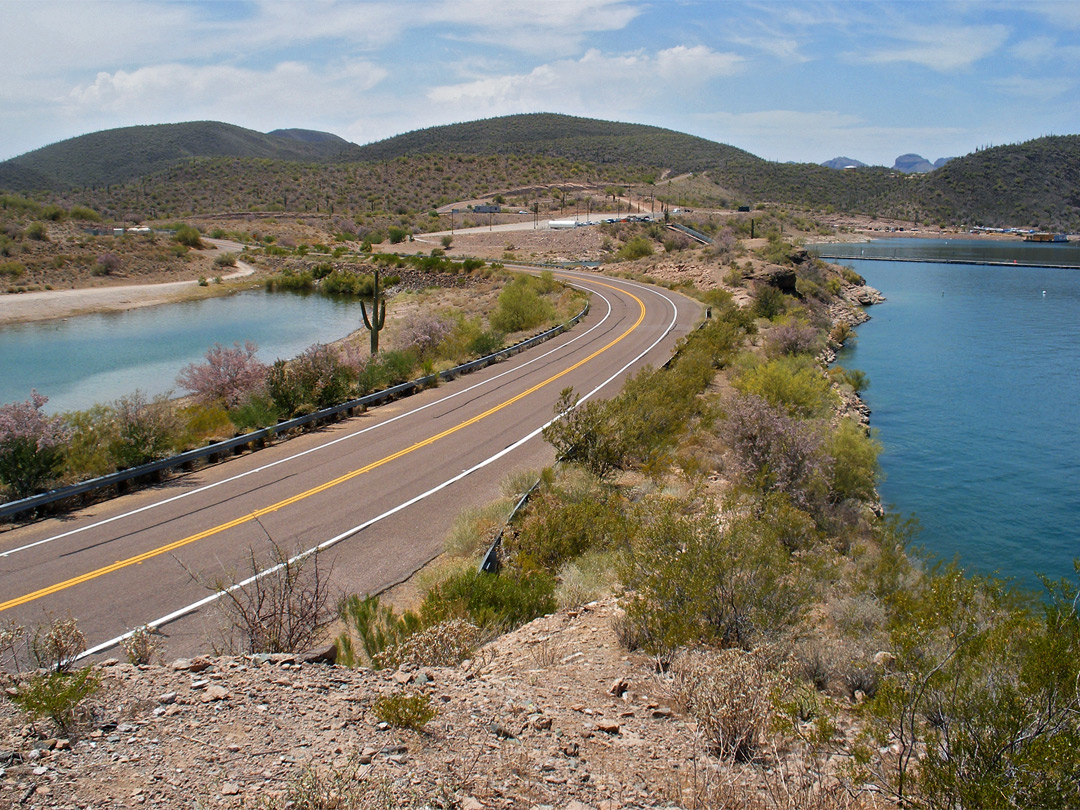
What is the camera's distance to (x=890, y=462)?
82.5 feet

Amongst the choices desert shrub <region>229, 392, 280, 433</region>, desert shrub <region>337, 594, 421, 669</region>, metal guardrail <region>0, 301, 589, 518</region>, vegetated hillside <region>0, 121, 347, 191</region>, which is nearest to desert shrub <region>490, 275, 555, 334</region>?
metal guardrail <region>0, 301, 589, 518</region>

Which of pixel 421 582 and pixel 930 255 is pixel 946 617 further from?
pixel 930 255

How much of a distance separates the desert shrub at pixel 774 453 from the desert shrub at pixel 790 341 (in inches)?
673

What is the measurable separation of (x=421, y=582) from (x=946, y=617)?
730 cm

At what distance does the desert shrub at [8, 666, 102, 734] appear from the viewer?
5305mm

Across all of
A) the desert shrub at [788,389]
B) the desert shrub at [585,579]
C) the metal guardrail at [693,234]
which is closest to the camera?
the desert shrub at [585,579]

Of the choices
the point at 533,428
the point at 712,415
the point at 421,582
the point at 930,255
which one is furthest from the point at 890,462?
the point at 930,255

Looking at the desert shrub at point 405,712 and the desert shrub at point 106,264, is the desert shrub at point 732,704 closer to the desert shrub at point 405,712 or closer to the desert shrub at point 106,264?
the desert shrub at point 405,712

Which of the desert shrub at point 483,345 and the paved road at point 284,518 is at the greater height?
the desert shrub at point 483,345

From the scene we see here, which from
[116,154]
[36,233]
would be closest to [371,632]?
[36,233]

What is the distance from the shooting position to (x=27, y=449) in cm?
1512

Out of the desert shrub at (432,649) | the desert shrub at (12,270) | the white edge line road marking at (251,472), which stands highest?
the desert shrub at (12,270)

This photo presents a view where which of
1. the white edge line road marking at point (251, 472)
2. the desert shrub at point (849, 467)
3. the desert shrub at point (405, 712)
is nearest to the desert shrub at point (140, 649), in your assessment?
the desert shrub at point (405, 712)

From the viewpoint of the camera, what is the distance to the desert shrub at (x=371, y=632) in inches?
320
